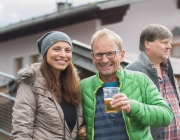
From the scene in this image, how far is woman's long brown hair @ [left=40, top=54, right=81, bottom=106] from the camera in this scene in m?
2.91

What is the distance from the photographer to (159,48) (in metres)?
3.81

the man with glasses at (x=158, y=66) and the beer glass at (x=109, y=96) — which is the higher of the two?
the man with glasses at (x=158, y=66)

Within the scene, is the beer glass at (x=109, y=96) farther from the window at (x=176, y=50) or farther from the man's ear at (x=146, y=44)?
the window at (x=176, y=50)

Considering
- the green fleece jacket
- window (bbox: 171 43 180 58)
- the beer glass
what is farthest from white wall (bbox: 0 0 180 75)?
the beer glass

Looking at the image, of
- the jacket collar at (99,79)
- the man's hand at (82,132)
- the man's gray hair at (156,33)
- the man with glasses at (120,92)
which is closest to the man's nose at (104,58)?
the man with glasses at (120,92)

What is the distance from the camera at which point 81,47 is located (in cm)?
640

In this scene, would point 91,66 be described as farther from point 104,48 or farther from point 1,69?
point 1,69

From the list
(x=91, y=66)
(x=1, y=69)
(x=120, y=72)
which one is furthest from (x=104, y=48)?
(x=1, y=69)

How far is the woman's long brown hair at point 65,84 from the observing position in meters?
2.91

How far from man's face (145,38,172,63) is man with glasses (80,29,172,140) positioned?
35.5 inches

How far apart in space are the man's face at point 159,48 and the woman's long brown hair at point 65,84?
103cm

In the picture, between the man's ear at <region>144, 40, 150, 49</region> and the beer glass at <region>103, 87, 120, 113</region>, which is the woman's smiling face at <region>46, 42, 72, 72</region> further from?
the man's ear at <region>144, 40, 150, 49</region>

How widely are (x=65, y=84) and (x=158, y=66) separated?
1253mm

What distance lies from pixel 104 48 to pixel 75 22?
1100cm
